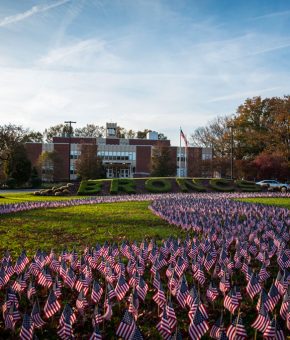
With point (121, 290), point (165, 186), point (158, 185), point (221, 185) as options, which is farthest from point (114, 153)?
point (121, 290)

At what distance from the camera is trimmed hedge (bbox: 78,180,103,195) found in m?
29.3

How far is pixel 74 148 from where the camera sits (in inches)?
3014

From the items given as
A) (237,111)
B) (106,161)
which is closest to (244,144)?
(237,111)

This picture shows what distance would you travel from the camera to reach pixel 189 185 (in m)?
32.8

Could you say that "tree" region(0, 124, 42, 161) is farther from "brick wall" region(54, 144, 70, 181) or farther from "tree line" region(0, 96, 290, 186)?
"brick wall" region(54, 144, 70, 181)

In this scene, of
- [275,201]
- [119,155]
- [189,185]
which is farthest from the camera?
[119,155]

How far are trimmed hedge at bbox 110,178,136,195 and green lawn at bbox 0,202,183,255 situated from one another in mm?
14505

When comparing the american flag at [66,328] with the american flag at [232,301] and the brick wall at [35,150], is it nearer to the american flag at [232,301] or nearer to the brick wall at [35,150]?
the american flag at [232,301]

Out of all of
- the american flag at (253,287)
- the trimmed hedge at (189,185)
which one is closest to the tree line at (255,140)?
the trimmed hedge at (189,185)

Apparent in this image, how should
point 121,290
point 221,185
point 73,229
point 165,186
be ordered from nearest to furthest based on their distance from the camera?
point 121,290
point 73,229
point 165,186
point 221,185

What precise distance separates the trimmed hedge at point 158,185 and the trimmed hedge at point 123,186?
1.26 metres

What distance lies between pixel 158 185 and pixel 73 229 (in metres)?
21.6

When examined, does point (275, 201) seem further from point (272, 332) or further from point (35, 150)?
point (35, 150)

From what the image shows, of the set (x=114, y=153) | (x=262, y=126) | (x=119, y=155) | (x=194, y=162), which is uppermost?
(x=262, y=126)
